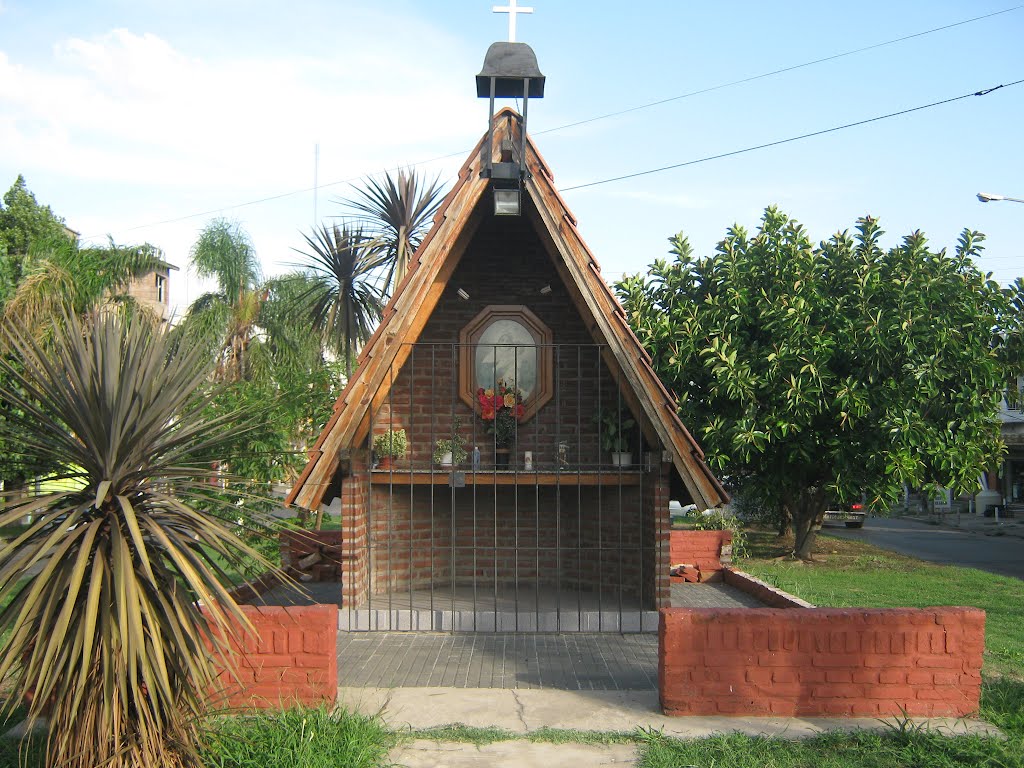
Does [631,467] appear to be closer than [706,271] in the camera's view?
Yes

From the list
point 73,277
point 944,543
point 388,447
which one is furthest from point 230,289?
point 944,543

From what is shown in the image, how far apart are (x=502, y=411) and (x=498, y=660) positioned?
3.51 meters

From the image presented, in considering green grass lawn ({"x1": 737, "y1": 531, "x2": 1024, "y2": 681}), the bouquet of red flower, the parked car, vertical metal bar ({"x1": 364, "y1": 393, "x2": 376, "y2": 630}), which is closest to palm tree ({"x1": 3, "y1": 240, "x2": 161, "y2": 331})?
vertical metal bar ({"x1": 364, "y1": 393, "x2": 376, "y2": 630})

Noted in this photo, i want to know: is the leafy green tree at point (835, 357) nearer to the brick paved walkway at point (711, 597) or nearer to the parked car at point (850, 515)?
the brick paved walkway at point (711, 597)

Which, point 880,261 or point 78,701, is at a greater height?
point 880,261

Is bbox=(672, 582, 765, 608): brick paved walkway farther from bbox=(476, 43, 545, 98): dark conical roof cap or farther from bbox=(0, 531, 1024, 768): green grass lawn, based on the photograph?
bbox=(476, 43, 545, 98): dark conical roof cap

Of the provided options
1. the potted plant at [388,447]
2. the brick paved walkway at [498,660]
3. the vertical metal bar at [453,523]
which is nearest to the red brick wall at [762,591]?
the brick paved walkway at [498,660]

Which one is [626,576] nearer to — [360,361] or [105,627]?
[360,361]

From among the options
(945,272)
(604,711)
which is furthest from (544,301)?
(945,272)

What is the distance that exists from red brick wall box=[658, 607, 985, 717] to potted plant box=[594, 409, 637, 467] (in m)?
3.53

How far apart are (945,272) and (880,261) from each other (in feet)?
3.78

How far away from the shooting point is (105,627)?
14.7 ft

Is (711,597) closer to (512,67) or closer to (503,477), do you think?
(503,477)

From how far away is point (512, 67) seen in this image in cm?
902
